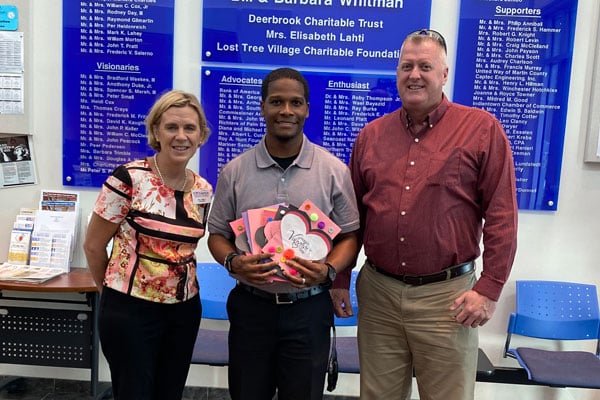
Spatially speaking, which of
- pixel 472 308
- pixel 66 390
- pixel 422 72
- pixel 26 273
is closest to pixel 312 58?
pixel 422 72

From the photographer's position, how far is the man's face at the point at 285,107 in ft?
5.86

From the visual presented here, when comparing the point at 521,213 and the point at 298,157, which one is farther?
the point at 521,213

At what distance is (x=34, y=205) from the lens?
127 inches

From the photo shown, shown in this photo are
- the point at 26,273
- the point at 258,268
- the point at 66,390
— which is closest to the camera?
the point at 258,268

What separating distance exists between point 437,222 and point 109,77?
7.40 feet

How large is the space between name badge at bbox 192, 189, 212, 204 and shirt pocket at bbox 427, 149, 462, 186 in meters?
0.88

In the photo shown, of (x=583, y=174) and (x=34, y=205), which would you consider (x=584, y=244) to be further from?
→ (x=34, y=205)

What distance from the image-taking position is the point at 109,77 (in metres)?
3.10

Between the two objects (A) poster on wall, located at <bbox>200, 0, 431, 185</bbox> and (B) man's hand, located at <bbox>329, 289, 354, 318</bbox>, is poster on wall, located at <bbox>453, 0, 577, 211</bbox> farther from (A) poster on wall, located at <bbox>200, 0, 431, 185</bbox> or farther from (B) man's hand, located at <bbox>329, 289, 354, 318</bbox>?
(B) man's hand, located at <bbox>329, 289, 354, 318</bbox>

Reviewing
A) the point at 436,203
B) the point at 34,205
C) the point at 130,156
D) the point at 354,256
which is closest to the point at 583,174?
the point at 436,203

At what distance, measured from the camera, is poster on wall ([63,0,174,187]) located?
3.05 metres

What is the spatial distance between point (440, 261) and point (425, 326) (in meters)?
0.27

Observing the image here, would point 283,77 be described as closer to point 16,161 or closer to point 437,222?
point 437,222

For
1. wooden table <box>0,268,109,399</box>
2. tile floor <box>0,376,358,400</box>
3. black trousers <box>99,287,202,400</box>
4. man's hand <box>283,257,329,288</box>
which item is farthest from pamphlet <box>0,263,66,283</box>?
man's hand <box>283,257,329,288</box>
